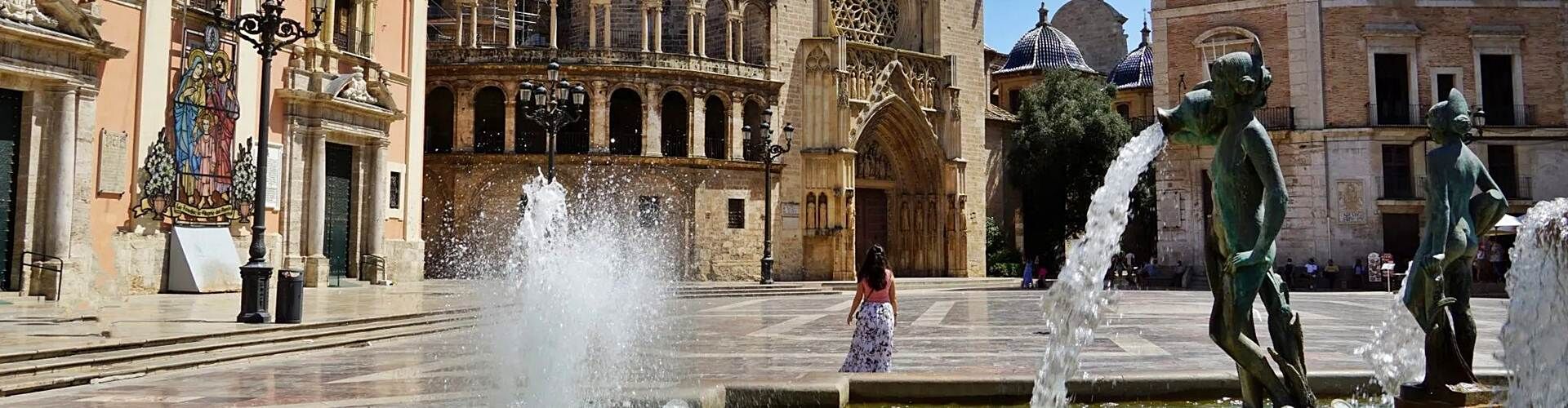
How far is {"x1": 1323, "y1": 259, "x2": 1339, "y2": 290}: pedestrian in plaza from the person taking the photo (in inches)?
1124

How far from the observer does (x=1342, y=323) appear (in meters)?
15.1

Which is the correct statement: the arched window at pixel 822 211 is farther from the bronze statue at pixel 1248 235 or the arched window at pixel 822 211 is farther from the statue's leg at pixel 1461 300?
the bronze statue at pixel 1248 235

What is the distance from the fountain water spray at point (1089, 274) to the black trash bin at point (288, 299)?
31.5ft

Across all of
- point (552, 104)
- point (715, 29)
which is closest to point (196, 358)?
point (552, 104)

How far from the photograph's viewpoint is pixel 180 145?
1780cm

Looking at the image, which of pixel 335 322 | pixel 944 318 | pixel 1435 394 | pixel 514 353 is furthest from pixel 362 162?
pixel 1435 394

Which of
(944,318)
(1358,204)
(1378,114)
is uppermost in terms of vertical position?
(1378,114)

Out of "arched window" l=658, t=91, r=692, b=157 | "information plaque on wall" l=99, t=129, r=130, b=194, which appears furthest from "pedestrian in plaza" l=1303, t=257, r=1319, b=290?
"information plaque on wall" l=99, t=129, r=130, b=194

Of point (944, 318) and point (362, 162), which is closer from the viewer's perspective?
point (944, 318)

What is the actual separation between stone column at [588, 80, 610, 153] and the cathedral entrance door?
976cm

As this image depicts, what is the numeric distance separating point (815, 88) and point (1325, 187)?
14.5m

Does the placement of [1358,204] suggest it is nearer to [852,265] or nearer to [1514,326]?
[852,265]

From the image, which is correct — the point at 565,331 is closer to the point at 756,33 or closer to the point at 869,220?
the point at 756,33

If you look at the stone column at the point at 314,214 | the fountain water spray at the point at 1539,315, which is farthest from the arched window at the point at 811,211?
the fountain water spray at the point at 1539,315
